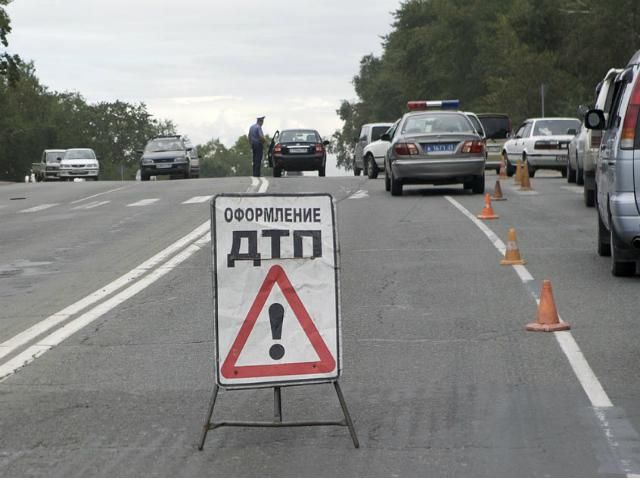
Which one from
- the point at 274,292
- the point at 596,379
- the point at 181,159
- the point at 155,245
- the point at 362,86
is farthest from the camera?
the point at 362,86

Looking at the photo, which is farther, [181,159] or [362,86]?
[362,86]

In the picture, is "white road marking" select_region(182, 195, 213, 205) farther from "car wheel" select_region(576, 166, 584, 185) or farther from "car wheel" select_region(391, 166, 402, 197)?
"car wheel" select_region(576, 166, 584, 185)

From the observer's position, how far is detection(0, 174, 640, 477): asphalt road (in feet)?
22.7

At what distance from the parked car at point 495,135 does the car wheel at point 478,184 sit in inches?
591

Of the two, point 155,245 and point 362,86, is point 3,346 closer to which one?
point 155,245

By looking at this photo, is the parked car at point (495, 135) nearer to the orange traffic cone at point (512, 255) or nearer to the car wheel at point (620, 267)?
the orange traffic cone at point (512, 255)

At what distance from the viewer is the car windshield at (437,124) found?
2781cm

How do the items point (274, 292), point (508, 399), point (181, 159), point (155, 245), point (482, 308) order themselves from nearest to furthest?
point (274, 292), point (508, 399), point (482, 308), point (155, 245), point (181, 159)

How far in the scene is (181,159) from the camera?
5128 centimetres

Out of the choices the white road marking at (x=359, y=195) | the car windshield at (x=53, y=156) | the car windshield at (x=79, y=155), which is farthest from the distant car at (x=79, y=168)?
the white road marking at (x=359, y=195)

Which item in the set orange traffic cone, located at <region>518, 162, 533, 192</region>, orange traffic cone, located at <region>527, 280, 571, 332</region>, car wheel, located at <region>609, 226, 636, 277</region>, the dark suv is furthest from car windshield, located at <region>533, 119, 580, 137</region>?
orange traffic cone, located at <region>527, 280, 571, 332</region>

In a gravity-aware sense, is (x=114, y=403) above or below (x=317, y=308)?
below

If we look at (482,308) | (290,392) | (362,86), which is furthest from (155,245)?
(362,86)

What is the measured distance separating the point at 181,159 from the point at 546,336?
41.3 meters
